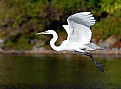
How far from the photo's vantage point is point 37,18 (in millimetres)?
43469

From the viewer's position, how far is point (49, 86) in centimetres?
2517

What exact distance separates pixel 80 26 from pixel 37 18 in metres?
23.3

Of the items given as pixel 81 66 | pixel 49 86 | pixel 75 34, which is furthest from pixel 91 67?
pixel 75 34

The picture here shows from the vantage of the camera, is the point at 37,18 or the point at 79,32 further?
the point at 37,18

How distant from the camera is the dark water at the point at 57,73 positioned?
25484mm

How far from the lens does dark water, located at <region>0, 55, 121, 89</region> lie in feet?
83.6

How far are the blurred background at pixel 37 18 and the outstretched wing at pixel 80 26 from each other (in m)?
20.6

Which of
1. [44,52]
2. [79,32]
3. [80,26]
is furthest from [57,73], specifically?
[44,52]

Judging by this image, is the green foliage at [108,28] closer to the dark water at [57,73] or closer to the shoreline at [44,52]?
the shoreline at [44,52]

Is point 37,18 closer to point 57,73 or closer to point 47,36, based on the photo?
point 47,36

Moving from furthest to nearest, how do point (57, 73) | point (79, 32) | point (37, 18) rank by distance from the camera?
point (37, 18)
point (57, 73)
point (79, 32)

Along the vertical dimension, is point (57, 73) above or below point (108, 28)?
above

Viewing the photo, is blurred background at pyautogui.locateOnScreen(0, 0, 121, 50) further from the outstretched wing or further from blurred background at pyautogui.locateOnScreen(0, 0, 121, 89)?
the outstretched wing

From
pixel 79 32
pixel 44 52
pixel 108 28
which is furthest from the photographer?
pixel 108 28
